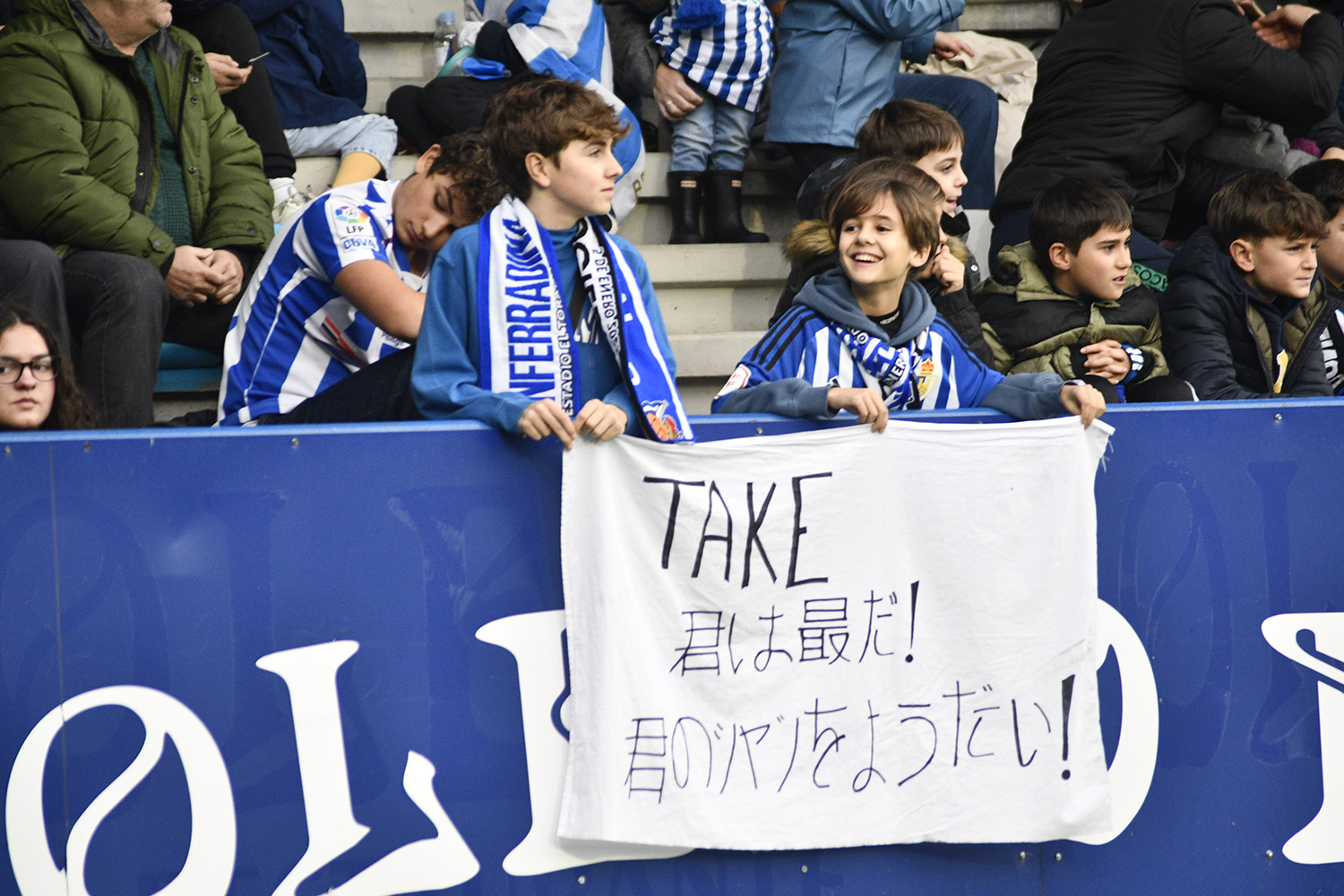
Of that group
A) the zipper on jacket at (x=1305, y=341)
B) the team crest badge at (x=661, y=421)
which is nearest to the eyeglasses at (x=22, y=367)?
the team crest badge at (x=661, y=421)

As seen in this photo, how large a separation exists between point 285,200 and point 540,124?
198 cm

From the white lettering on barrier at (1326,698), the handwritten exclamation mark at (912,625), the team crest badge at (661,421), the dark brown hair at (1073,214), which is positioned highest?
the dark brown hair at (1073,214)

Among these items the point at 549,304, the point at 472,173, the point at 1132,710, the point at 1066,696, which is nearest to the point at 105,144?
the point at 472,173

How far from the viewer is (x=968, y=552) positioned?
291 cm

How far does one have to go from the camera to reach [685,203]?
5.32m

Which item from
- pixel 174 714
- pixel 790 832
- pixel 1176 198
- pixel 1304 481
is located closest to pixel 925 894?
pixel 790 832

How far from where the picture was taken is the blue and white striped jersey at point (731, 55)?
17.2 feet

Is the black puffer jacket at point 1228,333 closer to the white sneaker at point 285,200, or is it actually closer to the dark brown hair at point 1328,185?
the dark brown hair at point 1328,185

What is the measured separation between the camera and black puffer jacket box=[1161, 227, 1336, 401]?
13.0 ft

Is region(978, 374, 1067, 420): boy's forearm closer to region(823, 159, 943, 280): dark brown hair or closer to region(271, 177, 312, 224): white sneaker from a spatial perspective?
region(823, 159, 943, 280): dark brown hair

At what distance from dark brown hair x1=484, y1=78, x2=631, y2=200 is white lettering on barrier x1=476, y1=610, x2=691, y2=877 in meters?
1.01

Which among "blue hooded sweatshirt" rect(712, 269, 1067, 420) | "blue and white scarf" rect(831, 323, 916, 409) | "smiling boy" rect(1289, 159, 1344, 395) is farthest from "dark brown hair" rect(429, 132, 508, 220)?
"smiling boy" rect(1289, 159, 1344, 395)

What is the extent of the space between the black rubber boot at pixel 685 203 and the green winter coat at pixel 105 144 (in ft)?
5.52

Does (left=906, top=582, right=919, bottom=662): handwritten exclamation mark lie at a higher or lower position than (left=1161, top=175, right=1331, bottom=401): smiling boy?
lower
